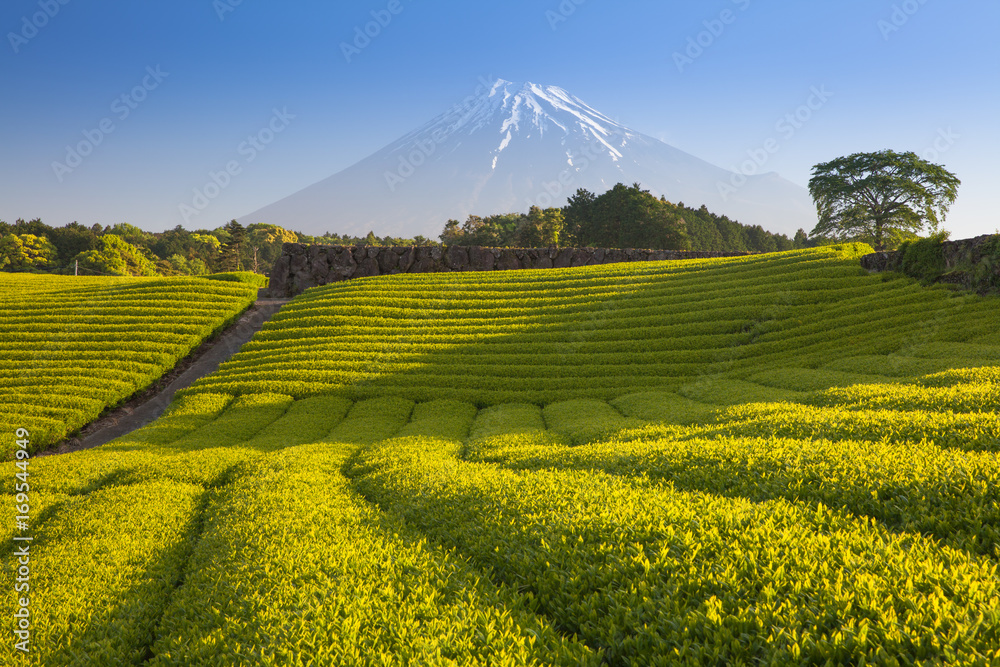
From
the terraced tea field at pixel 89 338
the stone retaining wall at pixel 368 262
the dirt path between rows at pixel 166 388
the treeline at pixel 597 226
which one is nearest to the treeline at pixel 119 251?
the treeline at pixel 597 226

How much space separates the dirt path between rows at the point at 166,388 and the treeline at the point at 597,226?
36016mm

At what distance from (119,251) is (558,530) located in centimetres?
7790

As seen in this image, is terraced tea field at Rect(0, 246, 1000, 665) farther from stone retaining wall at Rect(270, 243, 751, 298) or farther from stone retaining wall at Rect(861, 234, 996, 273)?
stone retaining wall at Rect(270, 243, 751, 298)

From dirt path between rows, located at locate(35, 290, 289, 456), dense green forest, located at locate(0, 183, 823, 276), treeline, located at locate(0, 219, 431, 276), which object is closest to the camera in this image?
dirt path between rows, located at locate(35, 290, 289, 456)

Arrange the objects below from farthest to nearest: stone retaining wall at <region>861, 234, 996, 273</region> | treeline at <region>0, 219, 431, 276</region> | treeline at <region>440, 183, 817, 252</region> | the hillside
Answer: treeline at <region>0, 219, 431, 276</region> → treeline at <region>440, 183, 817, 252</region> → stone retaining wall at <region>861, 234, 996, 273</region> → the hillside

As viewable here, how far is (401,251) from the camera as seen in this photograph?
2898 centimetres

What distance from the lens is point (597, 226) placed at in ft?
186

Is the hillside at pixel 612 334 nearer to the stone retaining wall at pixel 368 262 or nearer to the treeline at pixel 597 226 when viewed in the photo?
the stone retaining wall at pixel 368 262

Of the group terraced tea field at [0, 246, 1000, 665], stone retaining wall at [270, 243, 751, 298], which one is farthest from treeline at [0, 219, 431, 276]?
terraced tea field at [0, 246, 1000, 665]

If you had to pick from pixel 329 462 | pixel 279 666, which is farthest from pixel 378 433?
pixel 279 666

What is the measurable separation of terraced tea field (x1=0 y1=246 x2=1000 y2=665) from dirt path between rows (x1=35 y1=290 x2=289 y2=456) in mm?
2663

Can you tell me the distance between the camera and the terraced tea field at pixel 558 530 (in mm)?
3016

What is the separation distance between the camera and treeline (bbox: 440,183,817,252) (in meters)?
53.4

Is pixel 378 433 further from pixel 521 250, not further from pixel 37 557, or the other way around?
pixel 521 250
